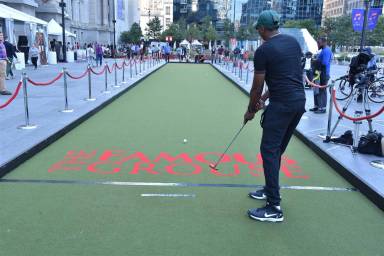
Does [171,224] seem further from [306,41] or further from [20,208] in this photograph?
[306,41]

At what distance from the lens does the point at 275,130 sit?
3.95m

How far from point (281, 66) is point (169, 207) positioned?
208 cm

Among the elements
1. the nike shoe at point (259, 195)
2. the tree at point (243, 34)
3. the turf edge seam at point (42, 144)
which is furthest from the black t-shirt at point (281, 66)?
the tree at point (243, 34)

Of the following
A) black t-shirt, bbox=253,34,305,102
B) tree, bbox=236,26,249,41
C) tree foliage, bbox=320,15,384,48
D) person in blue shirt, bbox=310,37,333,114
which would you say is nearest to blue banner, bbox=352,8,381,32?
person in blue shirt, bbox=310,37,333,114

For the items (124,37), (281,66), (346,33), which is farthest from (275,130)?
(124,37)

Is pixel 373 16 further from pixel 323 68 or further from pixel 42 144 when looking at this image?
pixel 42 144

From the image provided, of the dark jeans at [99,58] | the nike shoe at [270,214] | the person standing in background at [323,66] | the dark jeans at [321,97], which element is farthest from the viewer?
the dark jeans at [99,58]

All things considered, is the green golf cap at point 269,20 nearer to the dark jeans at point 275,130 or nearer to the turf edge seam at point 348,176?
the dark jeans at point 275,130

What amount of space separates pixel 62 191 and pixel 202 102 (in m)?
8.52

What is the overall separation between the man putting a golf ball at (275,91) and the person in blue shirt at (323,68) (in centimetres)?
685

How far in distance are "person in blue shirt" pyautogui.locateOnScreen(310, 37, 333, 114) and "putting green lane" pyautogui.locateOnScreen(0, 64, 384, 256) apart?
124 inches

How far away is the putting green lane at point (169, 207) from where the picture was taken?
12.0 feet

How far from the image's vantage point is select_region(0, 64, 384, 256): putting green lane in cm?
365

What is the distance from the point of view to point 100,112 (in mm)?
10906
